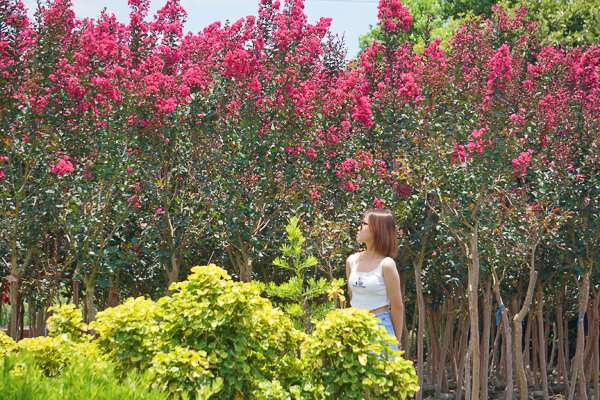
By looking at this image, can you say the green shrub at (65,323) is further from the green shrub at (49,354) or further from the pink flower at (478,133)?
the pink flower at (478,133)

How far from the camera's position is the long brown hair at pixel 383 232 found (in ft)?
11.1

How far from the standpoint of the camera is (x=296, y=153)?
20.0 ft

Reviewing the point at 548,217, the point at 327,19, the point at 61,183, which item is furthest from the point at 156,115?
the point at 548,217

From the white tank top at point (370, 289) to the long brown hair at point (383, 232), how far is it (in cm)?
9

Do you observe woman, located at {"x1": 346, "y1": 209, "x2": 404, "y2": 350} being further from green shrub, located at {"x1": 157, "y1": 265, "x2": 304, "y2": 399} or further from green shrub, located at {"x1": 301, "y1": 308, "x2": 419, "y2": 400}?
green shrub, located at {"x1": 157, "y1": 265, "x2": 304, "y2": 399}

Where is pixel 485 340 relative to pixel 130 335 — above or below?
below

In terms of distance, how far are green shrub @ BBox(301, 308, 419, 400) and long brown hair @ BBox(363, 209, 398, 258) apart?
599mm

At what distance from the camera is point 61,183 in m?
5.50

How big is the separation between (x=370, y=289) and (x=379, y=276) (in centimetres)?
10

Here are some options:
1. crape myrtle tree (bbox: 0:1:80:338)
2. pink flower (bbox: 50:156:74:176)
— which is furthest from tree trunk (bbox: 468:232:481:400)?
crape myrtle tree (bbox: 0:1:80:338)

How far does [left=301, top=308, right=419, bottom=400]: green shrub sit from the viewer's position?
9.12 ft

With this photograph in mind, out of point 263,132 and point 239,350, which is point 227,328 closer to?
point 239,350

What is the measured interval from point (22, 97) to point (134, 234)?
2.04 metres

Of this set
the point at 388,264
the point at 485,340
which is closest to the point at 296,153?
the point at 388,264
